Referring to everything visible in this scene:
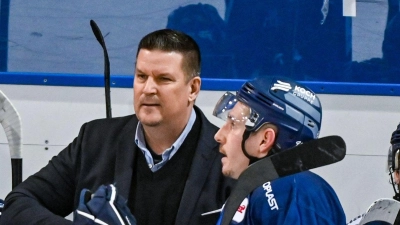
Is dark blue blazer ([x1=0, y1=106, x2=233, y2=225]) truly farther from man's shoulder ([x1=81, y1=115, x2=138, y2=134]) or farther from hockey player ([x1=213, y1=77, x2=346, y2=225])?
hockey player ([x1=213, y1=77, x2=346, y2=225])

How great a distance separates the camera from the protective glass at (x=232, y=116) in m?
1.75

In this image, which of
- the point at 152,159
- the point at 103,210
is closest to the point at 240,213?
the point at 103,210

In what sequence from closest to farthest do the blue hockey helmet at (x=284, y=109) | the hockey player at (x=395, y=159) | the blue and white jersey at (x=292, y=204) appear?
1. the blue and white jersey at (x=292, y=204)
2. the blue hockey helmet at (x=284, y=109)
3. the hockey player at (x=395, y=159)

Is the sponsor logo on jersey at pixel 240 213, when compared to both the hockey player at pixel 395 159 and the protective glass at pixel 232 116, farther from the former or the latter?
the hockey player at pixel 395 159

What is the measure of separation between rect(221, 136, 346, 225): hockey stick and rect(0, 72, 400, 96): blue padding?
4.00ft

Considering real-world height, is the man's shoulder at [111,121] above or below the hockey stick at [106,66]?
below

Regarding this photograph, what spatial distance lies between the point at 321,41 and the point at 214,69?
404mm

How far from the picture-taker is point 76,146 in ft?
7.91

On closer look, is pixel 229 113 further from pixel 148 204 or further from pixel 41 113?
pixel 41 113

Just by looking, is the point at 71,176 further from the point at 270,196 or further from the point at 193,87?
the point at 270,196

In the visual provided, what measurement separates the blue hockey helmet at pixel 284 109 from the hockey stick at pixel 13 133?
3.49 feet

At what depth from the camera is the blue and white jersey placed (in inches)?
60.6

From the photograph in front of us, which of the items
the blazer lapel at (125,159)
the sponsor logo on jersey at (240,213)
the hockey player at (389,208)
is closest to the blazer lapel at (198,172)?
the blazer lapel at (125,159)

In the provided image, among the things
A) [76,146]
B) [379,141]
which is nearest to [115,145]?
[76,146]
